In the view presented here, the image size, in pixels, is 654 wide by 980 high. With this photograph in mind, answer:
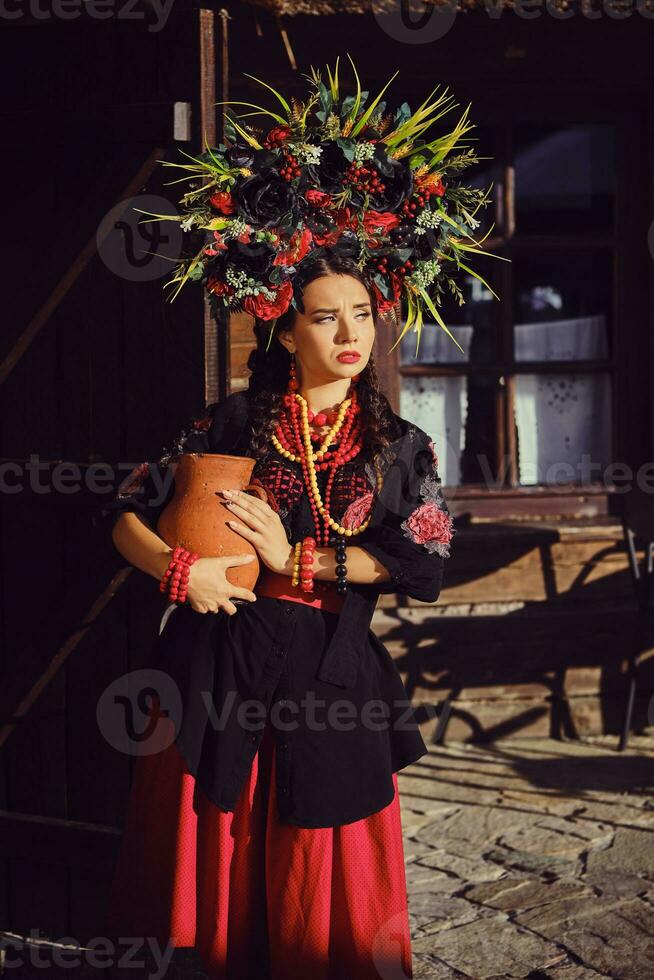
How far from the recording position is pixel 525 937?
3471 millimetres

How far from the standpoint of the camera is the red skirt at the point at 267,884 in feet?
8.44

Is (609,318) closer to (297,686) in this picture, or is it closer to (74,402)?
(74,402)

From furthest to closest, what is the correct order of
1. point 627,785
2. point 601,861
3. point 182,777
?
point 627,785
point 601,861
point 182,777

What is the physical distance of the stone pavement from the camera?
3357 millimetres

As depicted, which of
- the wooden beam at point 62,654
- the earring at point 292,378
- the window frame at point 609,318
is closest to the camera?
the earring at point 292,378

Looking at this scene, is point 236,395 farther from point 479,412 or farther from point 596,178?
point 596,178

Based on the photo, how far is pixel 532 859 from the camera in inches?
160

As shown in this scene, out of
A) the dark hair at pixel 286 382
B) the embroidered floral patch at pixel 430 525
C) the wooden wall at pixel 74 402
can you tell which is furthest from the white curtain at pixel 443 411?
the embroidered floral patch at pixel 430 525

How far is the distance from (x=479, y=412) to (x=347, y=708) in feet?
9.44

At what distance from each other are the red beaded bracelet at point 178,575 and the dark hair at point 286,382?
0.31m

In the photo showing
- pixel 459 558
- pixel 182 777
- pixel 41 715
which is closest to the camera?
pixel 182 777

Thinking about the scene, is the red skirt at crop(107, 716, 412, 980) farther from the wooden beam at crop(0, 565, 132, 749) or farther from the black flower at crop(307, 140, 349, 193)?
the black flower at crop(307, 140, 349, 193)

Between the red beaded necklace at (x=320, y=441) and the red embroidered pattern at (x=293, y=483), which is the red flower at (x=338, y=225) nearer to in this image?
the red beaded necklace at (x=320, y=441)

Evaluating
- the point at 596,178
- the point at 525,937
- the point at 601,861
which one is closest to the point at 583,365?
the point at 596,178
